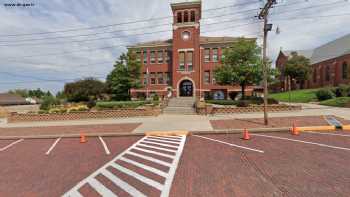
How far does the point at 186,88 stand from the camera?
108 feet

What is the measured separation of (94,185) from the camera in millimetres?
4008

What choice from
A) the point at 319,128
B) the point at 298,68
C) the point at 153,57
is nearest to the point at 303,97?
the point at 298,68

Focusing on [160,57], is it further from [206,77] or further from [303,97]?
[303,97]

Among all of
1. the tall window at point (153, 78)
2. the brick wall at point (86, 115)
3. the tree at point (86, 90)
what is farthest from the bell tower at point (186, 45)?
the brick wall at point (86, 115)

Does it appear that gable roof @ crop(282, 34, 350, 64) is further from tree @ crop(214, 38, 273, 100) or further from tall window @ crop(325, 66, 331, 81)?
tree @ crop(214, 38, 273, 100)

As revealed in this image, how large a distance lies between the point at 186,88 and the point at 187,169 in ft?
93.8

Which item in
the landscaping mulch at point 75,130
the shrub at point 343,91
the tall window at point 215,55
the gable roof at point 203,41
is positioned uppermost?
the gable roof at point 203,41

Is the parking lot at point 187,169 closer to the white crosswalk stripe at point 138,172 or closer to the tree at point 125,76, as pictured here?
the white crosswalk stripe at point 138,172

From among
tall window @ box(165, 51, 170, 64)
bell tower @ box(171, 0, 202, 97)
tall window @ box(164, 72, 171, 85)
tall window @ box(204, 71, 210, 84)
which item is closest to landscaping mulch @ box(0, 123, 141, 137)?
bell tower @ box(171, 0, 202, 97)

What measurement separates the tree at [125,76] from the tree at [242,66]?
1157 centimetres

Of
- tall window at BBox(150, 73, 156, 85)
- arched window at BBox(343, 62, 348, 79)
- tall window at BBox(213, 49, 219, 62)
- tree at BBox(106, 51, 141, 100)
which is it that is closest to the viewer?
tree at BBox(106, 51, 141, 100)

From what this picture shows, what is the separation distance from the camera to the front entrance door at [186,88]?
32.5 metres

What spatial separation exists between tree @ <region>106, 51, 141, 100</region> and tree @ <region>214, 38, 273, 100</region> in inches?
456

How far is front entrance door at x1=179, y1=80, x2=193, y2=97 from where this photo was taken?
107 ft
